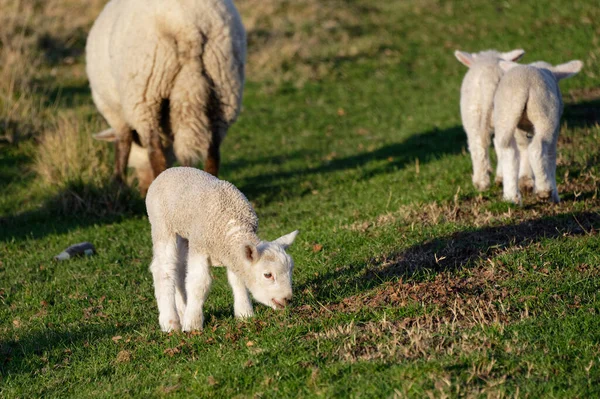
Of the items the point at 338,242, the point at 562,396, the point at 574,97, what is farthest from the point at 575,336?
the point at 574,97

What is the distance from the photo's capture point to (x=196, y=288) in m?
5.52

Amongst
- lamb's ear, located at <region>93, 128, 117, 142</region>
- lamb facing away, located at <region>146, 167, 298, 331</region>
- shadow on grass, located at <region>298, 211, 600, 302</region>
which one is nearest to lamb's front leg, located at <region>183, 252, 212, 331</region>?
lamb facing away, located at <region>146, 167, 298, 331</region>

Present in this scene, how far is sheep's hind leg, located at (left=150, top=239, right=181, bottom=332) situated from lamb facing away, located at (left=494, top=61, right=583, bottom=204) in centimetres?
Result: 360

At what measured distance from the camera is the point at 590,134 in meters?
10.8

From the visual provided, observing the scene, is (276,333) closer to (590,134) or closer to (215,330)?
(215,330)

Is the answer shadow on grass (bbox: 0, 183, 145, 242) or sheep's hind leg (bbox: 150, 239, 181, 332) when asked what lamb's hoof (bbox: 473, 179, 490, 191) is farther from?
shadow on grass (bbox: 0, 183, 145, 242)

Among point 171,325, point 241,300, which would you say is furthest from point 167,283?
point 241,300

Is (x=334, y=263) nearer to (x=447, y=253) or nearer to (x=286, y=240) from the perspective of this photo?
(x=447, y=253)

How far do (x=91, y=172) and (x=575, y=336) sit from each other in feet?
25.2

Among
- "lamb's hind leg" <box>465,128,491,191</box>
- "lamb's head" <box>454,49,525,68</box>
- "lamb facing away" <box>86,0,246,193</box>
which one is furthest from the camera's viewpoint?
"lamb facing away" <box>86,0,246,193</box>

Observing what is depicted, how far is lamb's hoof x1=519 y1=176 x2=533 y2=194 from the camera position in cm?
824

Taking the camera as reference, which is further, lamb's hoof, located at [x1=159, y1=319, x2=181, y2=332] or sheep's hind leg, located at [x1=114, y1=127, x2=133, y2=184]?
sheep's hind leg, located at [x1=114, y1=127, x2=133, y2=184]

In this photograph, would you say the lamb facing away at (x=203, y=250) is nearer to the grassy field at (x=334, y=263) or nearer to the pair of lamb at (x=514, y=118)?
the grassy field at (x=334, y=263)

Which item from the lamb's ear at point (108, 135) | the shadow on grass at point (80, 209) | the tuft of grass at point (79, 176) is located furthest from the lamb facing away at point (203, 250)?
the lamb's ear at point (108, 135)
